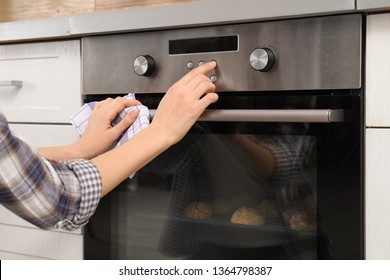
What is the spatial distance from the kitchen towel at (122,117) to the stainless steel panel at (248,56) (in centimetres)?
8

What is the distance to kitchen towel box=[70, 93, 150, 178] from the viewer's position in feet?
3.69

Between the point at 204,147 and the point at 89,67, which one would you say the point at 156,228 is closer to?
the point at 204,147

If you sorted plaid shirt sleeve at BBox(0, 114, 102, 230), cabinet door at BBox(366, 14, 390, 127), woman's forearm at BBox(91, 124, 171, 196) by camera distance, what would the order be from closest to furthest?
plaid shirt sleeve at BBox(0, 114, 102, 230) < woman's forearm at BBox(91, 124, 171, 196) < cabinet door at BBox(366, 14, 390, 127)

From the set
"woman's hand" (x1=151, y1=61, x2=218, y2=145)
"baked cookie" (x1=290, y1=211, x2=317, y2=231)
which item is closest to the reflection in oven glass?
"baked cookie" (x1=290, y1=211, x2=317, y2=231)

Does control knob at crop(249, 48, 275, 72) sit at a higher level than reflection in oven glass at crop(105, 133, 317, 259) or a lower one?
higher

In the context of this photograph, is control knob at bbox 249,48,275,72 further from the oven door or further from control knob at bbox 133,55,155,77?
control knob at bbox 133,55,155,77

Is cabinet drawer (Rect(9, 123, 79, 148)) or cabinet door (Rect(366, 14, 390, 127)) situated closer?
cabinet door (Rect(366, 14, 390, 127))

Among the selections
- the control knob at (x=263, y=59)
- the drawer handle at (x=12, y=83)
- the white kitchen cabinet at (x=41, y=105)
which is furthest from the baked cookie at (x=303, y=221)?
the drawer handle at (x=12, y=83)

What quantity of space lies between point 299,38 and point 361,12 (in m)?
0.12

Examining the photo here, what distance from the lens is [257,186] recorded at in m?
1.11

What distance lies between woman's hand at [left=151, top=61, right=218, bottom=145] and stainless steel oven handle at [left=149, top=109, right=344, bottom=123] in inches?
1.4

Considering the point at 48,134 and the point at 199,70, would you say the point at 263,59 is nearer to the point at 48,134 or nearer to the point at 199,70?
the point at 199,70

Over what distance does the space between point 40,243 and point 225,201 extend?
560mm

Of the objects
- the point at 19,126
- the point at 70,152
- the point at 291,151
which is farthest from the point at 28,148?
the point at 19,126
